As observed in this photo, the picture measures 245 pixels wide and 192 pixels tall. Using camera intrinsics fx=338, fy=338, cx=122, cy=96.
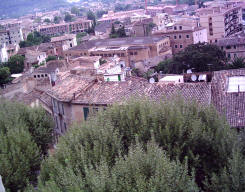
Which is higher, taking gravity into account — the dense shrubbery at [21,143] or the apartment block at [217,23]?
the apartment block at [217,23]

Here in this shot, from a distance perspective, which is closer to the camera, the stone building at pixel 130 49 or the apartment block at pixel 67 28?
the stone building at pixel 130 49

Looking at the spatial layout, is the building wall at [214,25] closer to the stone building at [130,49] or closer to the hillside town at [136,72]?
the hillside town at [136,72]

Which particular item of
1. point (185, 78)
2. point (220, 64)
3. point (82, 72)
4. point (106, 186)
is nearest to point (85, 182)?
point (106, 186)

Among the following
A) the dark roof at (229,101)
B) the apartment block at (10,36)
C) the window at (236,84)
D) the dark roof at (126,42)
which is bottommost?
the dark roof at (229,101)

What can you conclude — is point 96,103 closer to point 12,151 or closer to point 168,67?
point 12,151

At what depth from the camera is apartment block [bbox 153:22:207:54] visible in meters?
63.8

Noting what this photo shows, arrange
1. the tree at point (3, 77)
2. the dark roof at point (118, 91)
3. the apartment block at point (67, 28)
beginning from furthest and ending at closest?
the apartment block at point (67, 28), the tree at point (3, 77), the dark roof at point (118, 91)

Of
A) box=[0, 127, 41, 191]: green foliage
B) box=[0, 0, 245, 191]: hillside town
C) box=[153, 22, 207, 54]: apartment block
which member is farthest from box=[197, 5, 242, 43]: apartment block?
box=[0, 127, 41, 191]: green foliage

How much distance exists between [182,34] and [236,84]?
43867mm

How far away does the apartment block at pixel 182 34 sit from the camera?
63750 millimetres

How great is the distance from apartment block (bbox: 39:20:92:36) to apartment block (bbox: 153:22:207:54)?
67790 mm

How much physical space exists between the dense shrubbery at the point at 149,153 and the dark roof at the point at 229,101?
576cm

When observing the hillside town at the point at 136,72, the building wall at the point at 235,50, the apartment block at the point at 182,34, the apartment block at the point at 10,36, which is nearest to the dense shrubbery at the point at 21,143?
the hillside town at the point at 136,72

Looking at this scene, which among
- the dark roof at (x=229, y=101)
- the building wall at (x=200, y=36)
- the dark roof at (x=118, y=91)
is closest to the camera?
the dark roof at (x=229, y=101)
